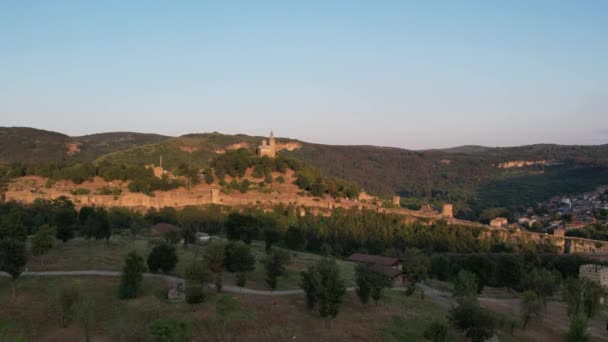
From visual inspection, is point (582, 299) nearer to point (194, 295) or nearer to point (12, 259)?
point (194, 295)

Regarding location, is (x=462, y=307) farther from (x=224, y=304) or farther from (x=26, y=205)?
(x=26, y=205)

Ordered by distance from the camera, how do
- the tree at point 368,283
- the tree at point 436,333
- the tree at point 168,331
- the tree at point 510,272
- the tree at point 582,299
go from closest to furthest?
the tree at point 168,331 < the tree at point 436,333 < the tree at point 368,283 < the tree at point 582,299 < the tree at point 510,272

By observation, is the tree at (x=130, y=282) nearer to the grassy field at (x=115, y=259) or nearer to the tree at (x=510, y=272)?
the grassy field at (x=115, y=259)

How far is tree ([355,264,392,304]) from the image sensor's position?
86.2ft

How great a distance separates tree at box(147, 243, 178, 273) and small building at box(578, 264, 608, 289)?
106ft

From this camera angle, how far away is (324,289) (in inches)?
943

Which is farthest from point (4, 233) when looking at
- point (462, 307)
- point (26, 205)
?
point (462, 307)

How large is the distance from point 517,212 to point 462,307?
2664 inches

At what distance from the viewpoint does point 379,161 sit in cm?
14300

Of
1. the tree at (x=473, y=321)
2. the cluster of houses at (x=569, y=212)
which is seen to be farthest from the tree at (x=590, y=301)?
the cluster of houses at (x=569, y=212)

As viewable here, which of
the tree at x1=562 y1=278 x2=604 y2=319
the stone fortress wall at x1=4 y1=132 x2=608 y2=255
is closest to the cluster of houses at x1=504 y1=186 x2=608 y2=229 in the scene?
the stone fortress wall at x1=4 y1=132 x2=608 y2=255

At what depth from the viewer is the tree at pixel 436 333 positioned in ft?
75.2

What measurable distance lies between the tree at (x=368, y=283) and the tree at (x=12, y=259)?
1567 centimetres

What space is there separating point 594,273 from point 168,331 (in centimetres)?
3676
